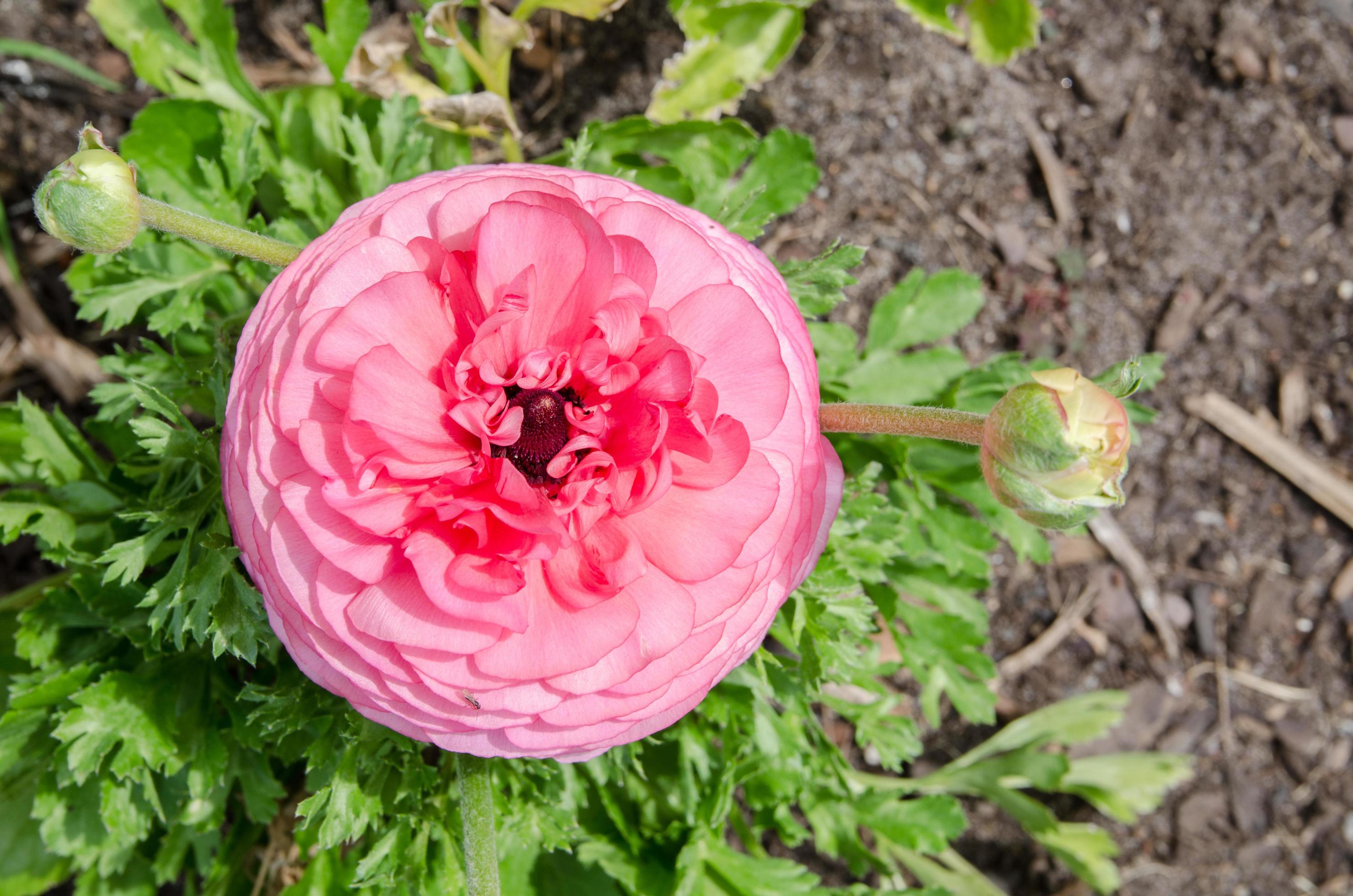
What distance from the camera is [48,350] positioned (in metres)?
2.80

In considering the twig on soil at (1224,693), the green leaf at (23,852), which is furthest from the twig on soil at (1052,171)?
the green leaf at (23,852)

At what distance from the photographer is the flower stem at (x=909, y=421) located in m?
1.26

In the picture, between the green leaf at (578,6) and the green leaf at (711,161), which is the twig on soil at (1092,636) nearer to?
the green leaf at (711,161)

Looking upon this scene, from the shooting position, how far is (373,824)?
175 centimetres

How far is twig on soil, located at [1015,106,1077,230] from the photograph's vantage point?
314 cm

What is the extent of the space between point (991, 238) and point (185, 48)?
221 centimetres

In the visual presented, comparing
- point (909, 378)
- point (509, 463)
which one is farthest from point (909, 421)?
point (909, 378)

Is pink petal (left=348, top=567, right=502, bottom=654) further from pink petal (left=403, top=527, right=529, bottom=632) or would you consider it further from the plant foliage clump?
the plant foliage clump

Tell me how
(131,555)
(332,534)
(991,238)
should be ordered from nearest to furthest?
(332,534)
(131,555)
(991,238)

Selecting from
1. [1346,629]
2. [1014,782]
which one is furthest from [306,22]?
[1346,629]

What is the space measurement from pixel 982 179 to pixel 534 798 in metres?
2.26

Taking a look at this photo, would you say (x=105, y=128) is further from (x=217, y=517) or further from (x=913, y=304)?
(x=913, y=304)

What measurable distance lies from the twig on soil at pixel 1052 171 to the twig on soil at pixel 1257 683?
4.61ft

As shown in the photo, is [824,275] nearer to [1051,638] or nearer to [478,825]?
[478,825]
